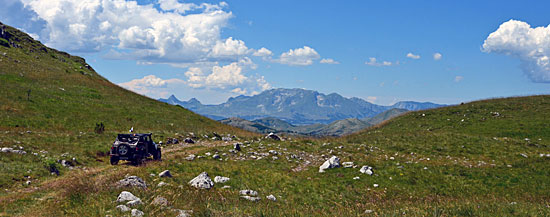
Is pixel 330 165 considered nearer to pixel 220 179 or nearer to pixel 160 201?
pixel 220 179

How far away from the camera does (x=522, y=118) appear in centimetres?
4719

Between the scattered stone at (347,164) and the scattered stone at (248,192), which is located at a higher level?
the scattered stone at (248,192)

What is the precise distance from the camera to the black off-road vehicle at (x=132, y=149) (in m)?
23.4

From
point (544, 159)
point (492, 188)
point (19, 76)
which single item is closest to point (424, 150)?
point (544, 159)

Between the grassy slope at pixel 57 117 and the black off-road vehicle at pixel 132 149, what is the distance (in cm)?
240

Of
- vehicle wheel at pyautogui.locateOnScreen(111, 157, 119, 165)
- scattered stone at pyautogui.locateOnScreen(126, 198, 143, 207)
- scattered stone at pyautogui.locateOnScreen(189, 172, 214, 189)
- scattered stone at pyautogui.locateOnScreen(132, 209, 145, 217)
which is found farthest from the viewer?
vehicle wheel at pyautogui.locateOnScreen(111, 157, 119, 165)

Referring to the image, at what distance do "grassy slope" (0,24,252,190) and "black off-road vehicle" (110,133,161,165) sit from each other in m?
2.40

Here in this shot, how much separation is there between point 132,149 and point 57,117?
20.5 m

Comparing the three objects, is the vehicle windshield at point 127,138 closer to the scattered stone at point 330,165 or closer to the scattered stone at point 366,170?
the scattered stone at point 330,165

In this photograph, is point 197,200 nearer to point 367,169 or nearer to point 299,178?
point 299,178

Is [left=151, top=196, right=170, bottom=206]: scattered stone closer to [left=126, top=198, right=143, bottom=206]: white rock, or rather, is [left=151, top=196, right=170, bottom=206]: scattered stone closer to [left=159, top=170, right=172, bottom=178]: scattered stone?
[left=126, top=198, right=143, bottom=206]: white rock

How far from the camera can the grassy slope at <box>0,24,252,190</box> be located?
918 inches

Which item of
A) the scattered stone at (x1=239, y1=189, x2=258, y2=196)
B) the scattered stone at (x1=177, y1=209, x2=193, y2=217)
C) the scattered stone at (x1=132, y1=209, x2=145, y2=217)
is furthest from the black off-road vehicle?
the scattered stone at (x1=177, y1=209, x2=193, y2=217)

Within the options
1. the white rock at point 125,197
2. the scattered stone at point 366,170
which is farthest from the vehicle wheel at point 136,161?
the scattered stone at point 366,170
